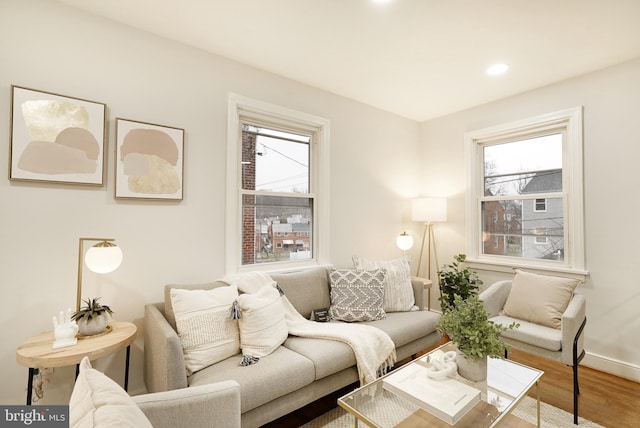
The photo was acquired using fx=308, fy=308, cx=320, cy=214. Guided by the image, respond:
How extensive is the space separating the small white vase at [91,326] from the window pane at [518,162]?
3885 mm

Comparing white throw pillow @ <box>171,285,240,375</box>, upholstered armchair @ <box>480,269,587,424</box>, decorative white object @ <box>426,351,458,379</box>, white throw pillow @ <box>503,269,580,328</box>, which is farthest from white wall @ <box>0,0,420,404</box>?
white throw pillow @ <box>503,269,580,328</box>

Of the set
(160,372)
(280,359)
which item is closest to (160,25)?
(160,372)

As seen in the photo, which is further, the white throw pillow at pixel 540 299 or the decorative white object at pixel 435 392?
the white throw pillow at pixel 540 299

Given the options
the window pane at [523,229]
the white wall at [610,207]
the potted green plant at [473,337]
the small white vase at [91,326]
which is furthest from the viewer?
the window pane at [523,229]

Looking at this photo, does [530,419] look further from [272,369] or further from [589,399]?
[272,369]

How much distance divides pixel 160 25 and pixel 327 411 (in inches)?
116

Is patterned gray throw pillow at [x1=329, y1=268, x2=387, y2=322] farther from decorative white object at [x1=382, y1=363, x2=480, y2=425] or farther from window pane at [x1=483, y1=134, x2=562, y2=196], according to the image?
window pane at [x1=483, y1=134, x2=562, y2=196]

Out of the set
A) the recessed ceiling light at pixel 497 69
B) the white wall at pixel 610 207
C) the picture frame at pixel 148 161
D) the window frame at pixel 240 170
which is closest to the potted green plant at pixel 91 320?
the picture frame at pixel 148 161

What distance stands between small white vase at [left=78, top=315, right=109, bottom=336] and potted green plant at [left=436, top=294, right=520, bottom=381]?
196 cm

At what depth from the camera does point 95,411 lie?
0.80 m

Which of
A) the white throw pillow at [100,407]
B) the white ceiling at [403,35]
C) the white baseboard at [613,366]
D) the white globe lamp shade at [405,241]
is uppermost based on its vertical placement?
the white ceiling at [403,35]

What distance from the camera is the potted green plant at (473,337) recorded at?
1.59 metres

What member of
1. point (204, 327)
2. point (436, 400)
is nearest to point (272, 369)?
point (204, 327)

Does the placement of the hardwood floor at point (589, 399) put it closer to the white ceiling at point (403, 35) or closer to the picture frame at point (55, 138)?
the picture frame at point (55, 138)
